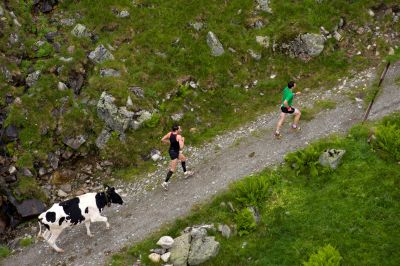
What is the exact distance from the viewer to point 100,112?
23.5m

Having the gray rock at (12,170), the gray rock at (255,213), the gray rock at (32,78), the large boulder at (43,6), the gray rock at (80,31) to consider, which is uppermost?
the large boulder at (43,6)

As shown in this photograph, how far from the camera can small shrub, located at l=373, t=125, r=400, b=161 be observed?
18.8 meters

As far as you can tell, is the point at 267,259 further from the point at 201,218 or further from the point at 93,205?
the point at 93,205

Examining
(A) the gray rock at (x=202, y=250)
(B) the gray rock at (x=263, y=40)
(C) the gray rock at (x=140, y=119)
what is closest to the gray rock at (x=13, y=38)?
(C) the gray rock at (x=140, y=119)

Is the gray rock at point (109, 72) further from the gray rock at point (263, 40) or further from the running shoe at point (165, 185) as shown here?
the gray rock at point (263, 40)

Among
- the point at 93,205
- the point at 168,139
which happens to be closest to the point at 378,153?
the point at 168,139

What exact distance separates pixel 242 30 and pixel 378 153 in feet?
39.8

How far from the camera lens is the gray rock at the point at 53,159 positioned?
22.5 meters

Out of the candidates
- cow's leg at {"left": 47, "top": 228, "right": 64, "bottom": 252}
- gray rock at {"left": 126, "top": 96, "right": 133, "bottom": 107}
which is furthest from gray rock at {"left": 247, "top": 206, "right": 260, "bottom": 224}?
gray rock at {"left": 126, "top": 96, "right": 133, "bottom": 107}

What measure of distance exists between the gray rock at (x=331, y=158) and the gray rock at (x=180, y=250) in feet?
23.3

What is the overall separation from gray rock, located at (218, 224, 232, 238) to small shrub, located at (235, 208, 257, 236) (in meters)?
0.43

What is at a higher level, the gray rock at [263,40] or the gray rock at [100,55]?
the gray rock at [100,55]

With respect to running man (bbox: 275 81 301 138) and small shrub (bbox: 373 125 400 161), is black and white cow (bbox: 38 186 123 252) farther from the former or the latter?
small shrub (bbox: 373 125 400 161)

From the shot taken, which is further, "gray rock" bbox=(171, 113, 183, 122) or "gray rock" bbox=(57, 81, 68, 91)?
"gray rock" bbox=(57, 81, 68, 91)
